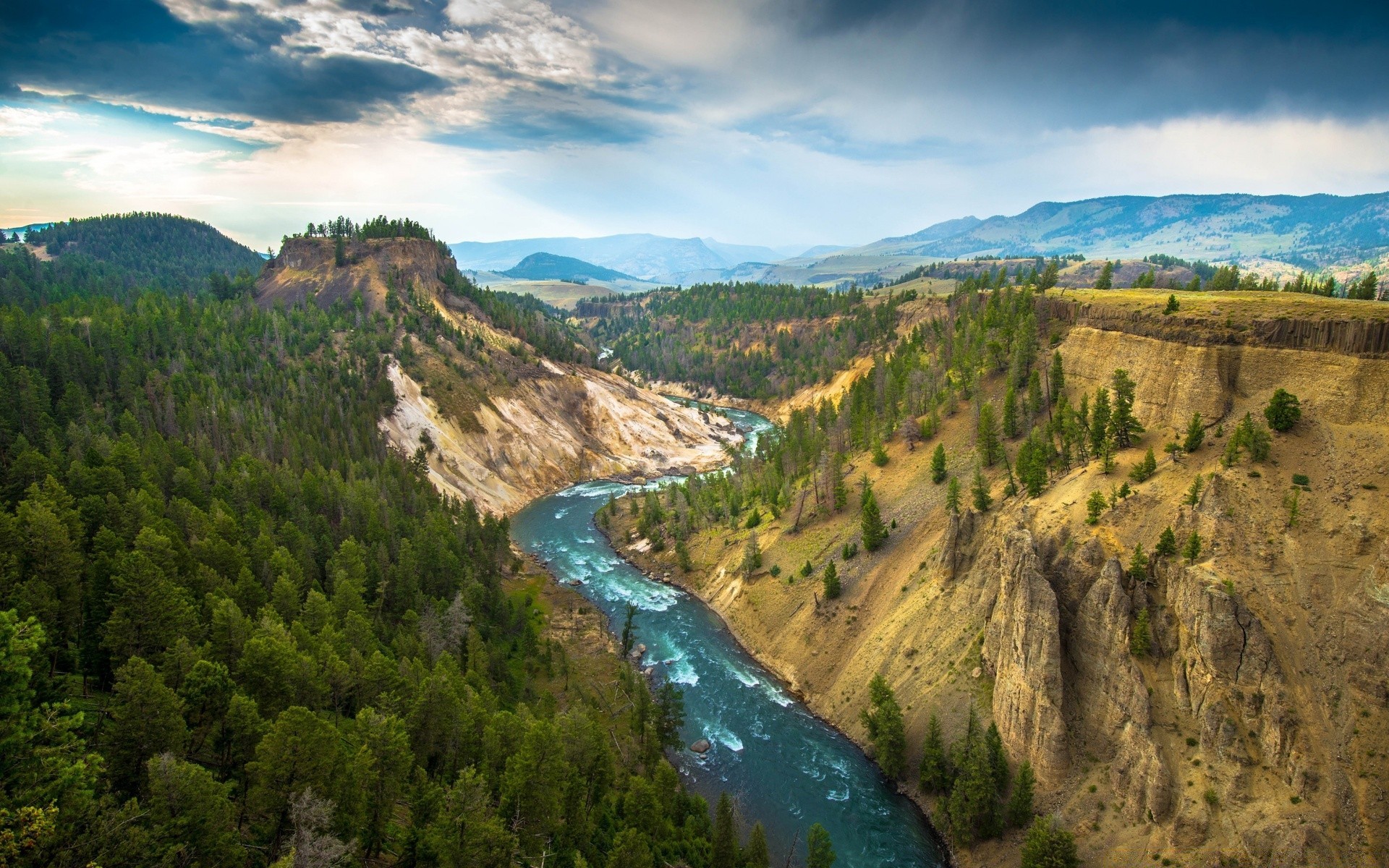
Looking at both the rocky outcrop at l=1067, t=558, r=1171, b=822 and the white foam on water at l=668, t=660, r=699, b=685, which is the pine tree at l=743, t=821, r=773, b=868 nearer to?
the rocky outcrop at l=1067, t=558, r=1171, b=822

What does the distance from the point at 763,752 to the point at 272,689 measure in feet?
108

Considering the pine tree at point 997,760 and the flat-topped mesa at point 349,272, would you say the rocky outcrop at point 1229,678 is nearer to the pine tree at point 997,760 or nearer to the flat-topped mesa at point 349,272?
Result: the pine tree at point 997,760

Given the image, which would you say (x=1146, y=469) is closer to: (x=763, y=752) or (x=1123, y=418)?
(x=1123, y=418)

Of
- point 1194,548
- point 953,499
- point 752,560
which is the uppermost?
point 1194,548

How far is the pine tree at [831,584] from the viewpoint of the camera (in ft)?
211

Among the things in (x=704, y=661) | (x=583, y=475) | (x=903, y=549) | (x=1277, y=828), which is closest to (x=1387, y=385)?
(x=1277, y=828)

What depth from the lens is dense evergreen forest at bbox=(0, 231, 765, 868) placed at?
2473cm

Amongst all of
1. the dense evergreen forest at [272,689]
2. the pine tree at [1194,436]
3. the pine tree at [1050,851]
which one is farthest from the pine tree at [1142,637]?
the dense evergreen forest at [272,689]

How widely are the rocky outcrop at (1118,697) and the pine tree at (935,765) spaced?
8.95 metres

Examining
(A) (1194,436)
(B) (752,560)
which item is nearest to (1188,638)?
(A) (1194,436)

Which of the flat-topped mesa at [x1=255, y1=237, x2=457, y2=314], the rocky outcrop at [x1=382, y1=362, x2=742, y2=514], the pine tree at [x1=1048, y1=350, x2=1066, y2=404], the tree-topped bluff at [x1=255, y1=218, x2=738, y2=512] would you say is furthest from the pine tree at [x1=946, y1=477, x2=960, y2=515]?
the flat-topped mesa at [x1=255, y1=237, x2=457, y2=314]

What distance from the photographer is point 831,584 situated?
2530 inches

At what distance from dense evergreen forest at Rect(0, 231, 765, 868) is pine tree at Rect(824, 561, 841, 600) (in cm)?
1910

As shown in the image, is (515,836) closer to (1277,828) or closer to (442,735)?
(442,735)
